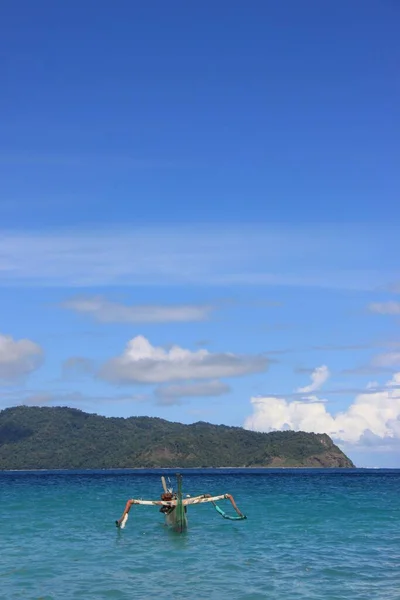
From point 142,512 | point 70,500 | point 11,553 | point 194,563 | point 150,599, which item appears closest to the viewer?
point 150,599

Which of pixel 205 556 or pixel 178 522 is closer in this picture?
pixel 205 556

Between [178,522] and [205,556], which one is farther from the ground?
[178,522]

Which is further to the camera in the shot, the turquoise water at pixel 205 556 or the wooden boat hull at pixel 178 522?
the wooden boat hull at pixel 178 522

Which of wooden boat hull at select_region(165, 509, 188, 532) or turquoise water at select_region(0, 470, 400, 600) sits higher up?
wooden boat hull at select_region(165, 509, 188, 532)

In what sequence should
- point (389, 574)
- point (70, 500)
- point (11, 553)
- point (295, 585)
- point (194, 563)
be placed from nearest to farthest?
1. point (295, 585)
2. point (389, 574)
3. point (194, 563)
4. point (11, 553)
5. point (70, 500)

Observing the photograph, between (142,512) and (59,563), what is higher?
(142,512)

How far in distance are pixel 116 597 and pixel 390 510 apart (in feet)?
117

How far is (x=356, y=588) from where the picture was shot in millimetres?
24969

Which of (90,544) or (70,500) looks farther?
(70,500)

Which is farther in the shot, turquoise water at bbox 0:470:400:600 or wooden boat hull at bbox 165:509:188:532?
wooden boat hull at bbox 165:509:188:532

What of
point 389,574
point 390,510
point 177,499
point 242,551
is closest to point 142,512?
point 177,499

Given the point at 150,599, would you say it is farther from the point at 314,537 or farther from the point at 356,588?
the point at 314,537

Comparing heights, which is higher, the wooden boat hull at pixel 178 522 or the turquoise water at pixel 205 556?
the wooden boat hull at pixel 178 522

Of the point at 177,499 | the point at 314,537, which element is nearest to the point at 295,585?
the point at 314,537
